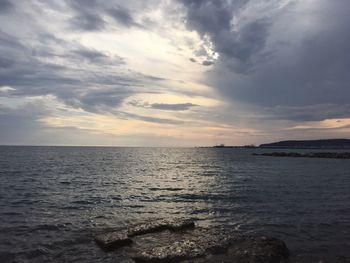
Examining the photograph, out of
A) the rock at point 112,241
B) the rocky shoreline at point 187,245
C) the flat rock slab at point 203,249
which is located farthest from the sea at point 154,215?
the flat rock slab at point 203,249

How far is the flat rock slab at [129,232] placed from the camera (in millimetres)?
14586

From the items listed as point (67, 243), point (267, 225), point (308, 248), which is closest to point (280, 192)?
point (267, 225)

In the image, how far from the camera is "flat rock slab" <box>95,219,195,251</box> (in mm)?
14586

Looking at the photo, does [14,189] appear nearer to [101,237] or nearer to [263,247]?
[101,237]

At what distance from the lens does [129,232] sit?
15898mm

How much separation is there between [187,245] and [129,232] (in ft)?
10.7

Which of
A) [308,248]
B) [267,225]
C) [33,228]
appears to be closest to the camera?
[308,248]

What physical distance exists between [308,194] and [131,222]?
64.9 ft

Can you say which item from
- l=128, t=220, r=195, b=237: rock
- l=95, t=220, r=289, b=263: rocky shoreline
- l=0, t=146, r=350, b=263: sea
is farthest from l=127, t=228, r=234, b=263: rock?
l=0, t=146, r=350, b=263: sea

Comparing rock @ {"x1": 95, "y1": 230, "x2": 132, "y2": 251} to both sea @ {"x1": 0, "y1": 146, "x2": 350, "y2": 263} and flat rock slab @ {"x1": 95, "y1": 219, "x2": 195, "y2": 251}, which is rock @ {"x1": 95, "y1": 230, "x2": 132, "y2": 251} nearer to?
flat rock slab @ {"x1": 95, "y1": 219, "x2": 195, "y2": 251}

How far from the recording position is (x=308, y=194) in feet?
104

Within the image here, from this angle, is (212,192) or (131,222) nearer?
(131,222)

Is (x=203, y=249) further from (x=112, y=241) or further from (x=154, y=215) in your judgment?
(x=154, y=215)

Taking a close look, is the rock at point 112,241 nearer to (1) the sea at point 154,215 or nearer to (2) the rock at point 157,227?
(1) the sea at point 154,215
